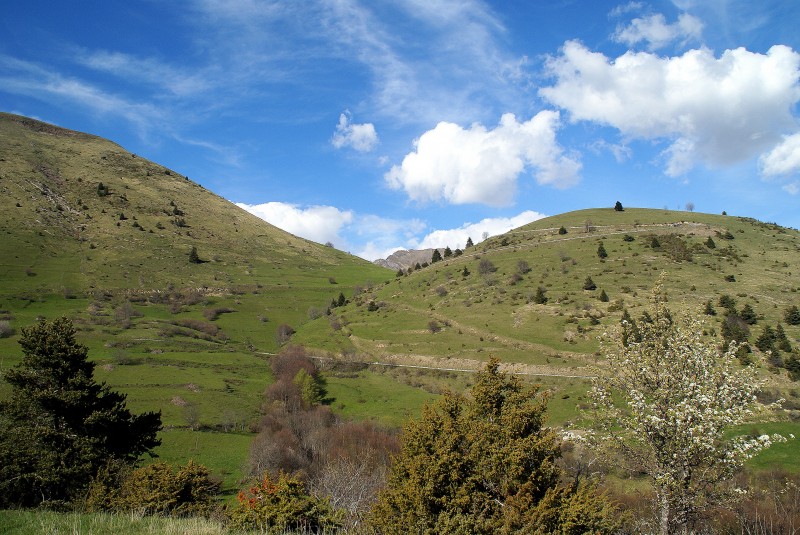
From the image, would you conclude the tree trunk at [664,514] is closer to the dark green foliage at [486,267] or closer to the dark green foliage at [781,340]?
the dark green foliage at [781,340]

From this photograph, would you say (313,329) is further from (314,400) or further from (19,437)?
(19,437)

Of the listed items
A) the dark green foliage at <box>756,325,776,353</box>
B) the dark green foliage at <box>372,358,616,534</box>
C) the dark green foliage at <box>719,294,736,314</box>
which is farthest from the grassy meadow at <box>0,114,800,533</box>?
the dark green foliage at <box>372,358,616,534</box>

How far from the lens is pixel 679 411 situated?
16.2 meters

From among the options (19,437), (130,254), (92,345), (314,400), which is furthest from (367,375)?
(130,254)

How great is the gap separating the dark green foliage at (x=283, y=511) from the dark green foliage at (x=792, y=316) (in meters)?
89.6

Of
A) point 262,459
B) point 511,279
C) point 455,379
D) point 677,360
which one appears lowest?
point 262,459

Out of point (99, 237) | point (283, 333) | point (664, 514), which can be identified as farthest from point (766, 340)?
point (99, 237)

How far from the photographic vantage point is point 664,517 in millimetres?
17141

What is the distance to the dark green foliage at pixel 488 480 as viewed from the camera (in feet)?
53.7

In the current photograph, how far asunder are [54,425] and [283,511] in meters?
27.8

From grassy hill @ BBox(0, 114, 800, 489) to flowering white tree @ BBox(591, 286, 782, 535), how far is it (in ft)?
74.2

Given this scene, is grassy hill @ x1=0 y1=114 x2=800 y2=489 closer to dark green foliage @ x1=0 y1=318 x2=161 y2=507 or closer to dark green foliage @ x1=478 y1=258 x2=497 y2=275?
dark green foliage @ x1=478 y1=258 x2=497 y2=275

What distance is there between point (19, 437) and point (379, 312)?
301ft

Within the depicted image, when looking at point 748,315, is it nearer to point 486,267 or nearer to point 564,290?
point 564,290
